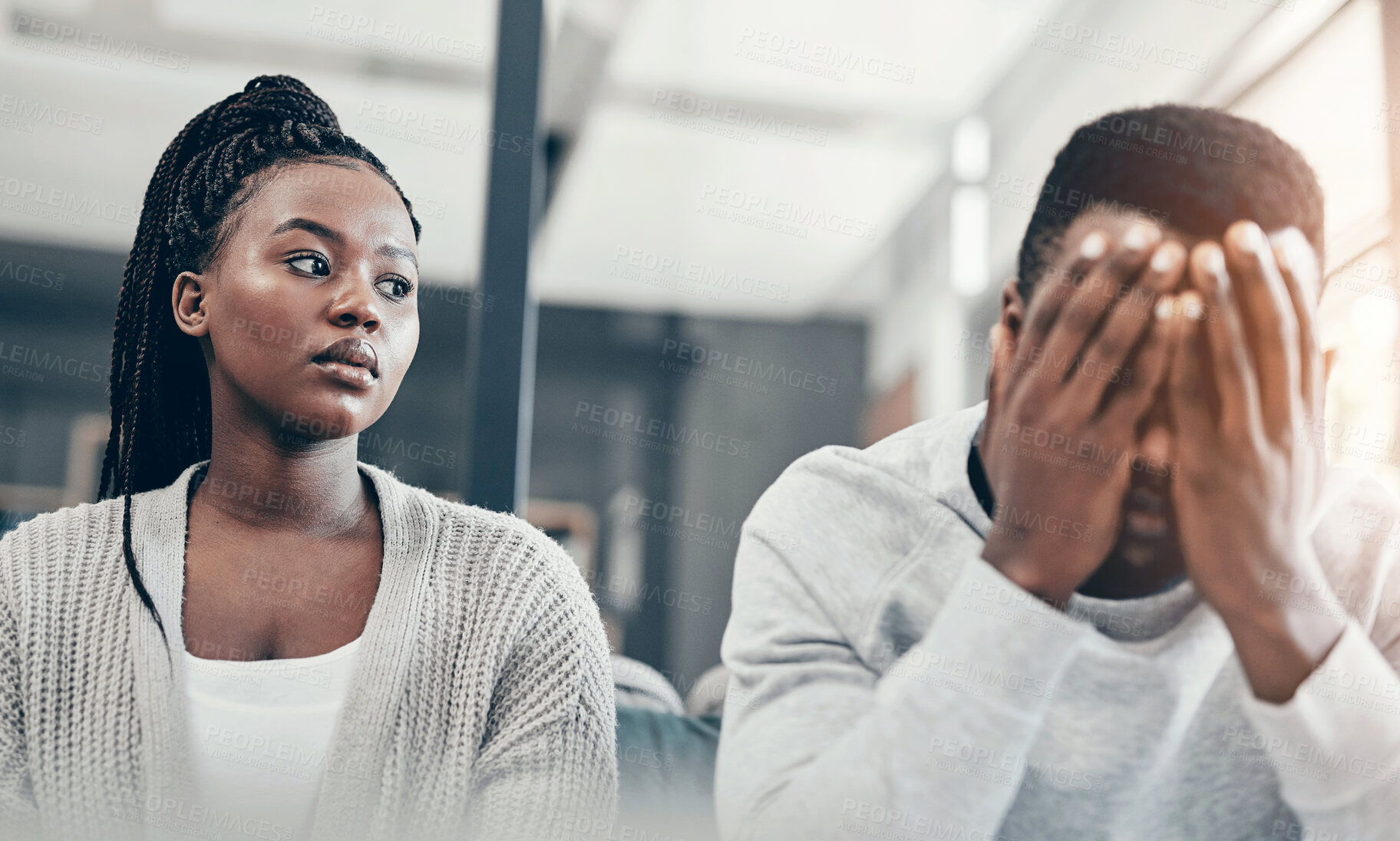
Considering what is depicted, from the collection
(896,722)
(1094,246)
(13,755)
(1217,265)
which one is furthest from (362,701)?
(1217,265)

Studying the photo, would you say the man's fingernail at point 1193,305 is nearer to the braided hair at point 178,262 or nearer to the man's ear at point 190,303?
the braided hair at point 178,262

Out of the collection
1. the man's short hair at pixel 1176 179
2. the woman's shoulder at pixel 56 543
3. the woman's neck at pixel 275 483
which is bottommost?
the woman's shoulder at pixel 56 543

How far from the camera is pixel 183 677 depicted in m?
1.12

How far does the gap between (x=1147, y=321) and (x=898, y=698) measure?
537 millimetres

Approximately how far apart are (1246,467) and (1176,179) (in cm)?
37

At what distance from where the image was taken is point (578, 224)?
4.95ft

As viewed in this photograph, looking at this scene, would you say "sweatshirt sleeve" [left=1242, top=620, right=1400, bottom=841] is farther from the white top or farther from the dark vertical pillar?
the white top

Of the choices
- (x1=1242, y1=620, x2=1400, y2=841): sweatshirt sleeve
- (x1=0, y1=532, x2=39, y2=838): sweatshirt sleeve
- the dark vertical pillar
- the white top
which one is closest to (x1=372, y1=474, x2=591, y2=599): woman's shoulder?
the dark vertical pillar

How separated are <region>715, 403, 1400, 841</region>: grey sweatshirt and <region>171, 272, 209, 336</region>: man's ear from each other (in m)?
0.70

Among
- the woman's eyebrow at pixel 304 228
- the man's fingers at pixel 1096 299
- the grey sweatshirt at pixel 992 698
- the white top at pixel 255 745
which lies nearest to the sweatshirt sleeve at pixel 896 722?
the grey sweatshirt at pixel 992 698

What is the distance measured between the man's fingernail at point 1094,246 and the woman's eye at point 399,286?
0.82m

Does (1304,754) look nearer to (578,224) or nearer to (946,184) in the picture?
(946,184)

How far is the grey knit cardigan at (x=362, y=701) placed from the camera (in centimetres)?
109

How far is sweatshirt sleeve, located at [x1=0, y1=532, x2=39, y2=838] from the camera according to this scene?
1078 millimetres
